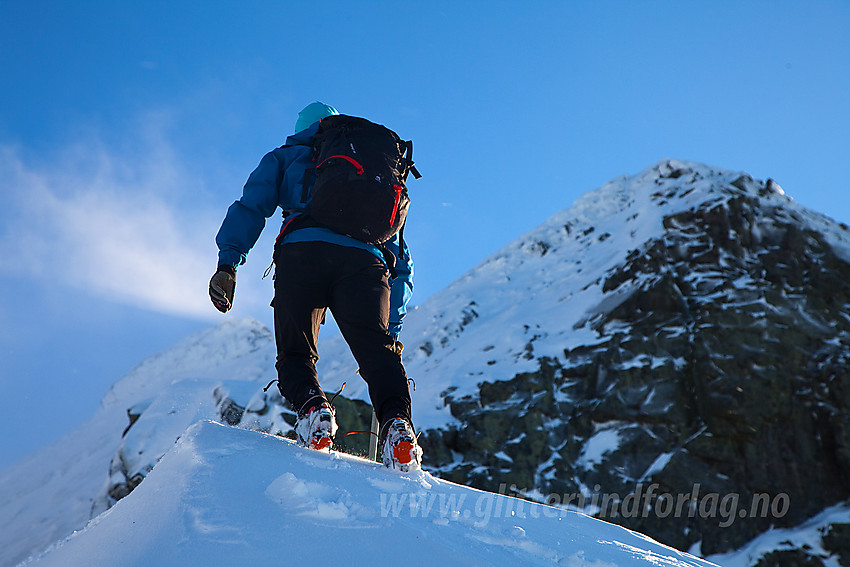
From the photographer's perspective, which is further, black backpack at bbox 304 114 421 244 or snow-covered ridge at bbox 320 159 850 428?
snow-covered ridge at bbox 320 159 850 428

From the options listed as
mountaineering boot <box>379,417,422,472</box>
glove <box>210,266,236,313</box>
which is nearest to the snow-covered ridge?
glove <box>210,266,236,313</box>

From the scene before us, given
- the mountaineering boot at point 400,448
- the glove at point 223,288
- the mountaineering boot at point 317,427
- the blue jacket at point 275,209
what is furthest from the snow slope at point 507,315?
the blue jacket at point 275,209

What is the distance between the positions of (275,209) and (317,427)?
4.30 feet

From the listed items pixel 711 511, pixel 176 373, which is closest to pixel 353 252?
pixel 711 511

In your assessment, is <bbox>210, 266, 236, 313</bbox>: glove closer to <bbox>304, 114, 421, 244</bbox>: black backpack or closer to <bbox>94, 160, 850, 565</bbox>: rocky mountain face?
<bbox>304, 114, 421, 244</bbox>: black backpack

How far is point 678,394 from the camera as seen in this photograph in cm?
1605

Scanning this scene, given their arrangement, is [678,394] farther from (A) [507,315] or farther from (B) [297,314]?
(B) [297,314]

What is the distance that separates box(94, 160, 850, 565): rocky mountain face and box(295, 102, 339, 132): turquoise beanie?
978 centimetres

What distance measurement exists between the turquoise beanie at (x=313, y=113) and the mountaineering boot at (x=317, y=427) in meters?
1.89

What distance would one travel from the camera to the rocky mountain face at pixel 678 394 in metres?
14.1

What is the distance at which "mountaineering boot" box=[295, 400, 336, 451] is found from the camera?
2.51 m

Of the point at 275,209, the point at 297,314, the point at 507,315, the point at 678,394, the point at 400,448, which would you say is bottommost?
the point at 400,448

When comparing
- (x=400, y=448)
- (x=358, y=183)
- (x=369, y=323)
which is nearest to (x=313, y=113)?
(x=358, y=183)

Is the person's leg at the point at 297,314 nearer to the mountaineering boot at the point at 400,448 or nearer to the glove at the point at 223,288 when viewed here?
the glove at the point at 223,288
